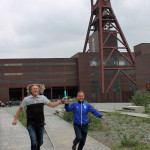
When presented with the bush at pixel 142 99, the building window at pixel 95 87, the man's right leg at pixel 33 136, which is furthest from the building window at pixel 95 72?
the man's right leg at pixel 33 136

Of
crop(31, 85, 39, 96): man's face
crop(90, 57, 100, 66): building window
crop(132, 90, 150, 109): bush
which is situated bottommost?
crop(132, 90, 150, 109): bush

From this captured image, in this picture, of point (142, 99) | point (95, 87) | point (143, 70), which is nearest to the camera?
point (142, 99)

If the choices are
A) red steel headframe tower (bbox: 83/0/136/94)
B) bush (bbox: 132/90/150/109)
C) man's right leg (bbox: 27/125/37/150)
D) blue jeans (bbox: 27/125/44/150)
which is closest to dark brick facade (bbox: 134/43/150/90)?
red steel headframe tower (bbox: 83/0/136/94)

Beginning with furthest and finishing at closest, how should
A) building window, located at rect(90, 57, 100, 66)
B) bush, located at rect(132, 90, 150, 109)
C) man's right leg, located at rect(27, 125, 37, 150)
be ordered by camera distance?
building window, located at rect(90, 57, 100, 66), bush, located at rect(132, 90, 150, 109), man's right leg, located at rect(27, 125, 37, 150)

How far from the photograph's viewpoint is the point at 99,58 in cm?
6412

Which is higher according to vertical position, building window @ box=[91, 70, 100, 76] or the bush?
building window @ box=[91, 70, 100, 76]

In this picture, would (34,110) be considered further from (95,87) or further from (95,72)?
(95,72)

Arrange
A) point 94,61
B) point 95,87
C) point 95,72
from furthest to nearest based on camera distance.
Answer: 1. point 94,61
2. point 95,72
3. point 95,87

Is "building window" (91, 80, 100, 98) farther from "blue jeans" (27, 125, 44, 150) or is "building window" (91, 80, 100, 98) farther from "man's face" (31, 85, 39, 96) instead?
"man's face" (31, 85, 39, 96)

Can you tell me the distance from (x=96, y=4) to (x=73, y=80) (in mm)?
20290

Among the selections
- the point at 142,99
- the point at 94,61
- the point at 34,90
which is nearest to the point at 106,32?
the point at 94,61

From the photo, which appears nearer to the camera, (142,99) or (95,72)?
(142,99)

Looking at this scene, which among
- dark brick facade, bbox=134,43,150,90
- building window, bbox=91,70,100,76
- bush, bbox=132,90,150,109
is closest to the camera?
bush, bbox=132,90,150,109

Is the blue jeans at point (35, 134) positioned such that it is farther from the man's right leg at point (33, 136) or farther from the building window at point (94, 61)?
the building window at point (94, 61)
